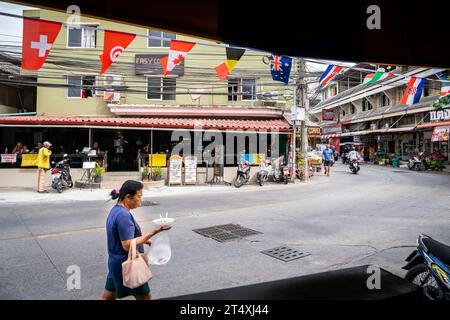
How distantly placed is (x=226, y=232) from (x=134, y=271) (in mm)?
4366

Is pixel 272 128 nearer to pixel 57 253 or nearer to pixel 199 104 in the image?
pixel 199 104

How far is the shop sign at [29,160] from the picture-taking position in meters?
14.8

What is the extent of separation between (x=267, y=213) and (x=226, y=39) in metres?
5.58

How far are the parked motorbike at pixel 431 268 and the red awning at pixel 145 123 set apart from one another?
1292 centimetres

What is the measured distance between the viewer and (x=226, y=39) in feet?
15.3

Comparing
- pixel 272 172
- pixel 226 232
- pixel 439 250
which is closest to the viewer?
pixel 439 250

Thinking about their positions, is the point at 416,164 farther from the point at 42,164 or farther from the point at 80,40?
the point at 80,40

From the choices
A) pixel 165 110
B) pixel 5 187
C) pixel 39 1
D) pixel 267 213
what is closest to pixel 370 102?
pixel 165 110

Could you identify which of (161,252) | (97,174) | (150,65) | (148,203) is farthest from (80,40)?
(161,252)

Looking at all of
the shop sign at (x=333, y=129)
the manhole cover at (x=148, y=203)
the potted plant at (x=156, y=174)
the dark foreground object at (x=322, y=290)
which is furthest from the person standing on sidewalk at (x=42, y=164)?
the shop sign at (x=333, y=129)

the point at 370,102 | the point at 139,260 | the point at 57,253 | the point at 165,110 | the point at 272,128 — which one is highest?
the point at 370,102

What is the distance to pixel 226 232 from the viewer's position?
7035mm

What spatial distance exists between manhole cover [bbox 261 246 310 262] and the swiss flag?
19.2 feet

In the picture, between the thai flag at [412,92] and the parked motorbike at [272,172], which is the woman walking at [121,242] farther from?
the thai flag at [412,92]
